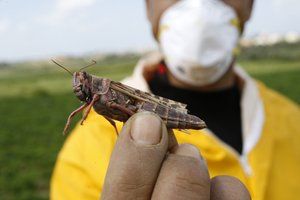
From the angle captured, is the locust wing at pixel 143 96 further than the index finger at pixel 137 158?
Yes

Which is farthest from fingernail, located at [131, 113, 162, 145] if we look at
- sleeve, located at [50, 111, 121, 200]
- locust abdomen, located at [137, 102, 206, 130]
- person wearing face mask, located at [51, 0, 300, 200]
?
sleeve, located at [50, 111, 121, 200]

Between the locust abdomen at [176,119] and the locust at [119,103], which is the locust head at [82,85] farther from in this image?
the locust abdomen at [176,119]

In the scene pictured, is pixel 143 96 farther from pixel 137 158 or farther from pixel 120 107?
pixel 137 158

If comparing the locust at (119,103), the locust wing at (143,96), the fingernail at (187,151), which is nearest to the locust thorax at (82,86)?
the locust at (119,103)

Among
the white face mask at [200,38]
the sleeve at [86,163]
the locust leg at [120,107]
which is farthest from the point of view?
the white face mask at [200,38]

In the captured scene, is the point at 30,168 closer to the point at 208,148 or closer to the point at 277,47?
the point at 208,148

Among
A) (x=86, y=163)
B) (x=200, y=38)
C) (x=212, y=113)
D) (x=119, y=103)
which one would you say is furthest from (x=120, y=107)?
(x=212, y=113)

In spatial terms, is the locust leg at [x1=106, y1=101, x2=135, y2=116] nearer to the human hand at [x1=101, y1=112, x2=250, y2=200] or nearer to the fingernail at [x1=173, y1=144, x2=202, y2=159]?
the human hand at [x1=101, y1=112, x2=250, y2=200]
